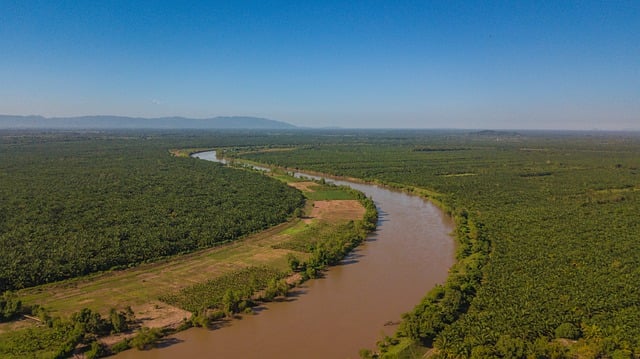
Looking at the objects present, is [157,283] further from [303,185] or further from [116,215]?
[303,185]

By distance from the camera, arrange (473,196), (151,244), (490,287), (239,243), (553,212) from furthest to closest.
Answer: (473,196)
(553,212)
(239,243)
(151,244)
(490,287)

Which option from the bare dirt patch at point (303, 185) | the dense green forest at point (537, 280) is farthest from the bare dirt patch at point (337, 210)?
the dense green forest at point (537, 280)

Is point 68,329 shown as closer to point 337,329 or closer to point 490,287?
point 337,329

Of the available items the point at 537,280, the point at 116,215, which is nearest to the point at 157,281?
the point at 116,215

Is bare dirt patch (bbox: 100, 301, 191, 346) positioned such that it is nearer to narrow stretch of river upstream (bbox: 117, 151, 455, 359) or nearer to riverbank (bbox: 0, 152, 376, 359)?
riverbank (bbox: 0, 152, 376, 359)

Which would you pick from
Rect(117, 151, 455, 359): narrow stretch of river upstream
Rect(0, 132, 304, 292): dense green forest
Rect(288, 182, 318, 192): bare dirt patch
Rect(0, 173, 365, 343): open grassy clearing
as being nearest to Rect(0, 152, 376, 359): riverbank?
Rect(0, 173, 365, 343): open grassy clearing

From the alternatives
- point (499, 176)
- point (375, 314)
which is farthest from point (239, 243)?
point (499, 176)
